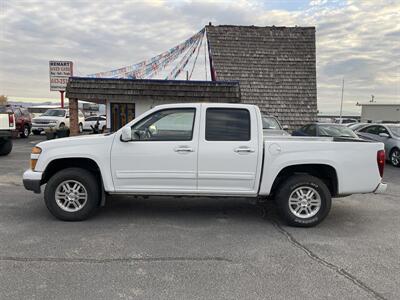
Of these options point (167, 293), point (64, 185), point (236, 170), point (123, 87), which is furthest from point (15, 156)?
point (167, 293)

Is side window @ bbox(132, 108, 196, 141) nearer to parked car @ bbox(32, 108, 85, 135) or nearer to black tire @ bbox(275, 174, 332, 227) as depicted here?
black tire @ bbox(275, 174, 332, 227)

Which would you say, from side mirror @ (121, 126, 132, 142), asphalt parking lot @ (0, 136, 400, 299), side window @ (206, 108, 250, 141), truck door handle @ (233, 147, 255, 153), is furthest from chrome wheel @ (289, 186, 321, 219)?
side mirror @ (121, 126, 132, 142)

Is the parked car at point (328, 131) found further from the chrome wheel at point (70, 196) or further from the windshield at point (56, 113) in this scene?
the windshield at point (56, 113)

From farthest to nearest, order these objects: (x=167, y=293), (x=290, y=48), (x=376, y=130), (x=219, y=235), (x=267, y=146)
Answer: (x=290, y=48) → (x=376, y=130) → (x=267, y=146) → (x=219, y=235) → (x=167, y=293)

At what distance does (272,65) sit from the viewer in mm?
17766

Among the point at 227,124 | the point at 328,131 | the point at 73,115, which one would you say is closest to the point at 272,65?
the point at 328,131

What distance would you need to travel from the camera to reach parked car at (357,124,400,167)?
1206cm

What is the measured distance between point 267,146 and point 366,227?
79.4 inches

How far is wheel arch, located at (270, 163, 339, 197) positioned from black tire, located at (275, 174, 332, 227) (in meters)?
0.15

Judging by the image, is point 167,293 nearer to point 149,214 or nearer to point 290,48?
point 149,214

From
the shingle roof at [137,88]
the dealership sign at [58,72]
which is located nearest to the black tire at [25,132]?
the dealership sign at [58,72]

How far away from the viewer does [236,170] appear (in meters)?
4.98

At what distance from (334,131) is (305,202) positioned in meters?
8.09

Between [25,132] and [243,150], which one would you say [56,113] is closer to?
[25,132]
